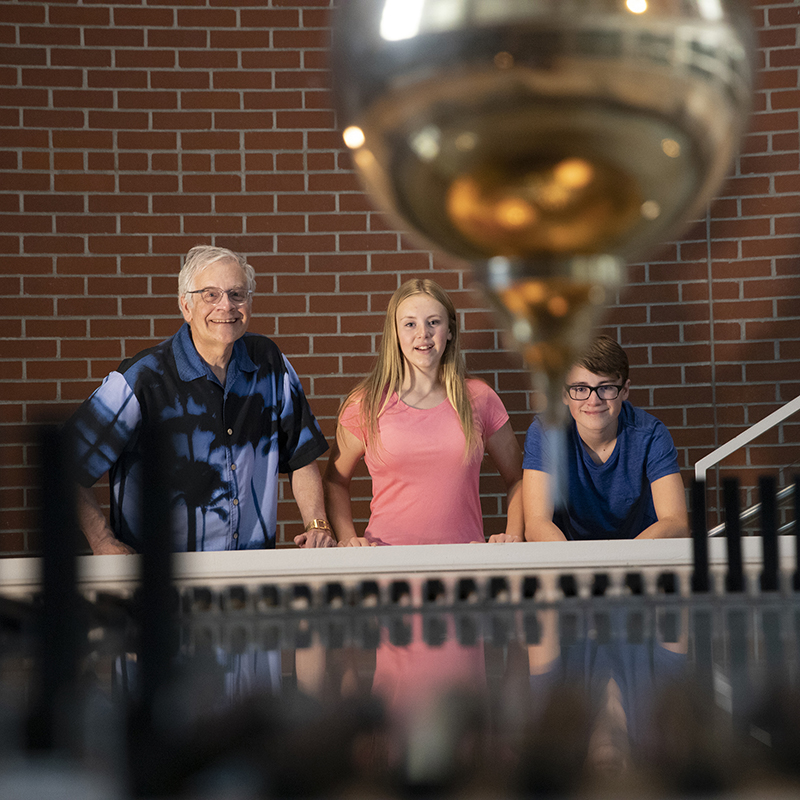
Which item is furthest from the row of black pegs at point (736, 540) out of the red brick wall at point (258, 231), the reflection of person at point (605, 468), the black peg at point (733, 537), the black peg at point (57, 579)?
the red brick wall at point (258, 231)

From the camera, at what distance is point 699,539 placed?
2.97ft

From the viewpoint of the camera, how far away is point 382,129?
20cm

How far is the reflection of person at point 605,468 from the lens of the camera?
2164mm

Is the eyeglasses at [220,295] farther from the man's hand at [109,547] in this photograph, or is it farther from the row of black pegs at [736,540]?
the row of black pegs at [736,540]

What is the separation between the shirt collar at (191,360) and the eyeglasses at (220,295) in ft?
0.29

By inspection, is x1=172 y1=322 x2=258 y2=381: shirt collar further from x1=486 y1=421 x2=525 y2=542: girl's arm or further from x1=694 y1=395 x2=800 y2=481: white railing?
x1=694 y1=395 x2=800 y2=481: white railing

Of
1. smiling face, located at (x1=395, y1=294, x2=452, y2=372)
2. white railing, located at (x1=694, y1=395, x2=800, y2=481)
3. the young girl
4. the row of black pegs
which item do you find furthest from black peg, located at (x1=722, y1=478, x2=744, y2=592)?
white railing, located at (x1=694, y1=395, x2=800, y2=481)

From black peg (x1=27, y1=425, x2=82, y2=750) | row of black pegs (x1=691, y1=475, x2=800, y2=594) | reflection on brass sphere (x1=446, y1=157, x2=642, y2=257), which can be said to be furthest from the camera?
row of black pegs (x1=691, y1=475, x2=800, y2=594)

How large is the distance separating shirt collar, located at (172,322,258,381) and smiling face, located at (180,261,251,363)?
2 centimetres

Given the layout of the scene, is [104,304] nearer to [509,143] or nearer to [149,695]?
[149,695]

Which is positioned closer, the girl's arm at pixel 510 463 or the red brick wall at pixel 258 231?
the girl's arm at pixel 510 463

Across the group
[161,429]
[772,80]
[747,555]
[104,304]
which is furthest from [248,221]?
[161,429]

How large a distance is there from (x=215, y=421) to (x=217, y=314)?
0.94ft

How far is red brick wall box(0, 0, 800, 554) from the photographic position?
10.9 ft
